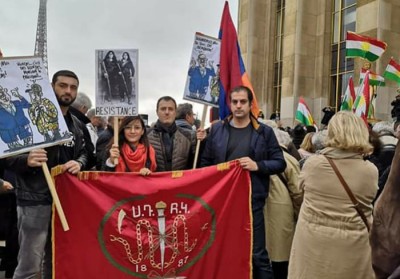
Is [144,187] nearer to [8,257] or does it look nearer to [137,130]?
[137,130]

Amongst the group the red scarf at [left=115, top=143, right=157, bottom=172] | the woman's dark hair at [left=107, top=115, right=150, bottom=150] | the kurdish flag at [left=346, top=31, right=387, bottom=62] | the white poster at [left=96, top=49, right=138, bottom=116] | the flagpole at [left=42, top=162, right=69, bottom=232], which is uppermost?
the kurdish flag at [left=346, top=31, right=387, bottom=62]

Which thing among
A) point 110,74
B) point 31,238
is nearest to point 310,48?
point 110,74

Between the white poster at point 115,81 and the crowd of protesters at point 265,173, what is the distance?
8.6 inches

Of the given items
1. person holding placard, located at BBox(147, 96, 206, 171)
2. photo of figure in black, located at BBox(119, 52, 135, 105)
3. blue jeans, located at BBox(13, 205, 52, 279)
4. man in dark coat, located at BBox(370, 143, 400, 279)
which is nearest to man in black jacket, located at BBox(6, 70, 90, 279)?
blue jeans, located at BBox(13, 205, 52, 279)

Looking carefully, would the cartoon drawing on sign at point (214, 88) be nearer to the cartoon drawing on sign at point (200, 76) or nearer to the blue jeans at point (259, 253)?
the cartoon drawing on sign at point (200, 76)

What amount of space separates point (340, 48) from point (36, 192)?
1633 cm

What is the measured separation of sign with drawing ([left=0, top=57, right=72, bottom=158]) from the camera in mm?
3502

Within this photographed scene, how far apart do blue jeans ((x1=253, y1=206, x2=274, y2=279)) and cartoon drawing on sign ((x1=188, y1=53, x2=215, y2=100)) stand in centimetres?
147

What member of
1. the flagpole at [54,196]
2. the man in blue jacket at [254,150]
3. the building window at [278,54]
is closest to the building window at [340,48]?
the building window at [278,54]

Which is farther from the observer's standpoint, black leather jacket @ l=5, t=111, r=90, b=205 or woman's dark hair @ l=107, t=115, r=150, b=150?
woman's dark hair @ l=107, t=115, r=150, b=150

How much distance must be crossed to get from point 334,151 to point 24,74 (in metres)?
2.60

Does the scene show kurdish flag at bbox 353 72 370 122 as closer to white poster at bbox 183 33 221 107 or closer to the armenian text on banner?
white poster at bbox 183 33 221 107

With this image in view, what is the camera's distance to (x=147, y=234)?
421 cm

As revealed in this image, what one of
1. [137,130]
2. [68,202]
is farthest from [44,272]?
[137,130]
